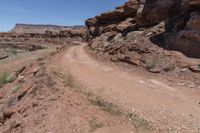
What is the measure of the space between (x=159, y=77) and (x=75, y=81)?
407 cm

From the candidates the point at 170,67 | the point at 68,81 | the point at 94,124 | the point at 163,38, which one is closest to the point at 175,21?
the point at 163,38

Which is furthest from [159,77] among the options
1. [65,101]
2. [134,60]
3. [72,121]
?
[72,121]

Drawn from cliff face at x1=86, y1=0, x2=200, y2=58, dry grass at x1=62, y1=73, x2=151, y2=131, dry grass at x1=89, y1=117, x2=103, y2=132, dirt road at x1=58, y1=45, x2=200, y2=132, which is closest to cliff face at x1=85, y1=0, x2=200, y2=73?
cliff face at x1=86, y1=0, x2=200, y2=58

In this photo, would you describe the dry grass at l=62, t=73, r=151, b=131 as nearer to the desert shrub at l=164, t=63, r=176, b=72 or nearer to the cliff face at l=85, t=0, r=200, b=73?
the desert shrub at l=164, t=63, r=176, b=72

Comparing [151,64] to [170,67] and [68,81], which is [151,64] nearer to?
[170,67]

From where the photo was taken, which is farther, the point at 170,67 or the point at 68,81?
the point at 170,67

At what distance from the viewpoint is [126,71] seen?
1483 cm

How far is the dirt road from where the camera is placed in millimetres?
7348

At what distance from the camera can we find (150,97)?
956cm

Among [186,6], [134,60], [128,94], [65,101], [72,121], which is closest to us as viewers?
[72,121]

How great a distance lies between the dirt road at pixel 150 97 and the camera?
7348 mm

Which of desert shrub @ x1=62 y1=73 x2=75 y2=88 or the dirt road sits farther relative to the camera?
desert shrub @ x1=62 y1=73 x2=75 y2=88

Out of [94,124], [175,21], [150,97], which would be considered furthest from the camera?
[175,21]

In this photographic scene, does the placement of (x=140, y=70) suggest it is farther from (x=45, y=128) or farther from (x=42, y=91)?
(x=45, y=128)
